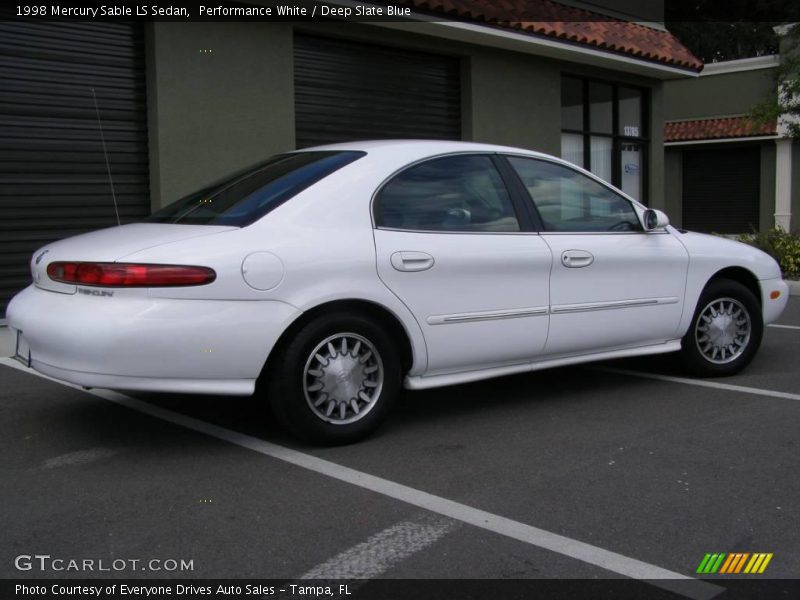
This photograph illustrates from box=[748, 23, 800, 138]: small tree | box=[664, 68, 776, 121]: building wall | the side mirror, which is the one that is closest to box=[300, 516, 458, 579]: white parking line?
the side mirror

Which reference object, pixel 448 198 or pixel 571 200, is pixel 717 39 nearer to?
pixel 571 200

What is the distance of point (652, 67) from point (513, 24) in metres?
3.78

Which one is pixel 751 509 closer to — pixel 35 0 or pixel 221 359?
pixel 221 359

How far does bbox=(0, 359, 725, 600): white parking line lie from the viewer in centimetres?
323

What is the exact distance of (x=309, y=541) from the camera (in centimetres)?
356

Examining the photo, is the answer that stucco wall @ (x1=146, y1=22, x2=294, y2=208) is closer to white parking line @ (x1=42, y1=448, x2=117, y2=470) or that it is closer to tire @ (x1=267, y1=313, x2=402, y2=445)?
white parking line @ (x1=42, y1=448, x2=117, y2=470)

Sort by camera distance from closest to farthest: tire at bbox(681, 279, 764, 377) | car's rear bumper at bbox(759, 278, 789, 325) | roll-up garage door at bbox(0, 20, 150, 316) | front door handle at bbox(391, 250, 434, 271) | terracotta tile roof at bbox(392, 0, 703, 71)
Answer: front door handle at bbox(391, 250, 434, 271)
tire at bbox(681, 279, 764, 377)
car's rear bumper at bbox(759, 278, 789, 325)
roll-up garage door at bbox(0, 20, 150, 316)
terracotta tile roof at bbox(392, 0, 703, 71)

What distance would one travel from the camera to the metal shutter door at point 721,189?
24.5 meters

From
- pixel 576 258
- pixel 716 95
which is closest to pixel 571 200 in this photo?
pixel 576 258

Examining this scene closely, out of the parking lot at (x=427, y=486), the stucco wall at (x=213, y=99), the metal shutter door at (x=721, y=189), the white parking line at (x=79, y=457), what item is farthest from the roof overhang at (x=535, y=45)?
the metal shutter door at (x=721, y=189)

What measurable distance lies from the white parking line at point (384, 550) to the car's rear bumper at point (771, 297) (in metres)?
3.86

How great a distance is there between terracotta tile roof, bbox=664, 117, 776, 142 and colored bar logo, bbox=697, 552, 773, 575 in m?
21.8

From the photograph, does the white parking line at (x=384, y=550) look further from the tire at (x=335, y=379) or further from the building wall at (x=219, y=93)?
the building wall at (x=219, y=93)

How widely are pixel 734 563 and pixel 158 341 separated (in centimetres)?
262
